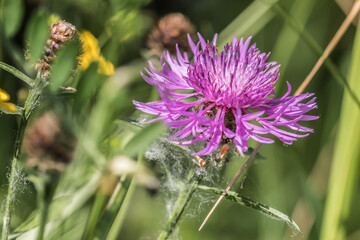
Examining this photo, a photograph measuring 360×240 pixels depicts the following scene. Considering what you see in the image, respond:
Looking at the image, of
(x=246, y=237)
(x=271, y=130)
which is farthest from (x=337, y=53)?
(x=271, y=130)

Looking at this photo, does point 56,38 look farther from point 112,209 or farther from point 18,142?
point 112,209

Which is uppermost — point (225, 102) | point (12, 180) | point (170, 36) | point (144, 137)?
point (170, 36)

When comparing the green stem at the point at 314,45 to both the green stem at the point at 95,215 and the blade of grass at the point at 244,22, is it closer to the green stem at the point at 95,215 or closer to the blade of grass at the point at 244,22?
the blade of grass at the point at 244,22

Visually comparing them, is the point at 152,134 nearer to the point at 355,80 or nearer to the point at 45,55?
the point at 45,55

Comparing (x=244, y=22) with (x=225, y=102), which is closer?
(x=225, y=102)

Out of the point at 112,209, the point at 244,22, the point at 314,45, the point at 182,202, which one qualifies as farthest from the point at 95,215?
the point at 244,22

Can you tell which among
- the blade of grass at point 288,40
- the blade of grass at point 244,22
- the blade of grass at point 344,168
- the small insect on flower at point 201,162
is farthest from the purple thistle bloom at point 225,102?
the blade of grass at point 288,40
